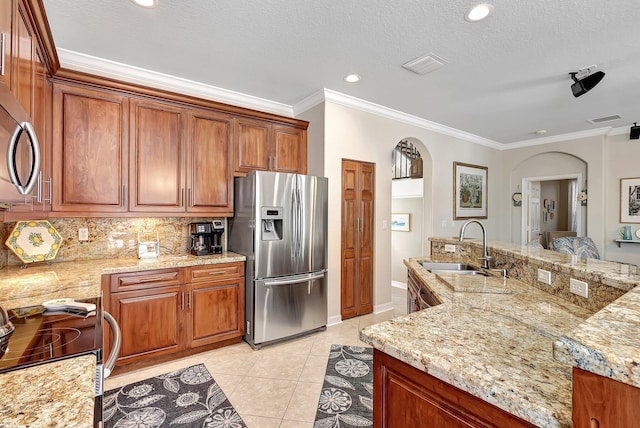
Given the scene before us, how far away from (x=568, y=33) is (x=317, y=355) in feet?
10.9

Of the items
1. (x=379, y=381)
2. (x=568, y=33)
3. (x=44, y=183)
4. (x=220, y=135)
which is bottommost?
(x=379, y=381)

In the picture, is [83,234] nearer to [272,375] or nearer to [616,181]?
[272,375]

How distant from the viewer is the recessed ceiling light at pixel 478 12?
2.00m

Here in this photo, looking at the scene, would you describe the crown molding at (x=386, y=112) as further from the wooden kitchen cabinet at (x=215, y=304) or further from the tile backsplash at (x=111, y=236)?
the wooden kitchen cabinet at (x=215, y=304)

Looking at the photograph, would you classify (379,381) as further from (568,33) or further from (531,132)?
(531,132)

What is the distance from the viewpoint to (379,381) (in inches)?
44.3

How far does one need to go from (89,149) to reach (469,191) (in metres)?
5.33

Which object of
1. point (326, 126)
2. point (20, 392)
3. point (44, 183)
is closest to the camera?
point (20, 392)

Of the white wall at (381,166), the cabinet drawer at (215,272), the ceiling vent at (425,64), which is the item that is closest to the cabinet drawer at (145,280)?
the cabinet drawer at (215,272)

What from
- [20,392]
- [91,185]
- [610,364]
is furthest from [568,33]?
[91,185]

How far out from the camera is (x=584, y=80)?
2830mm

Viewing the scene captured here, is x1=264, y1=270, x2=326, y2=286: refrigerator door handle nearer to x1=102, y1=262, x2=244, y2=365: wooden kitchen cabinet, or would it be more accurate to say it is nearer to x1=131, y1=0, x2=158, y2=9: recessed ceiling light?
x1=102, y1=262, x2=244, y2=365: wooden kitchen cabinet

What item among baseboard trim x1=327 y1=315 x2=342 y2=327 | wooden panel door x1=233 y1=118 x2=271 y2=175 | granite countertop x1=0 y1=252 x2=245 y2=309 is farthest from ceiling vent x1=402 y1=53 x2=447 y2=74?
baseboard trim x1=327 y1=315 x2=342 y2=327

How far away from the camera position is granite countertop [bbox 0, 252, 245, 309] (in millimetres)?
1614
